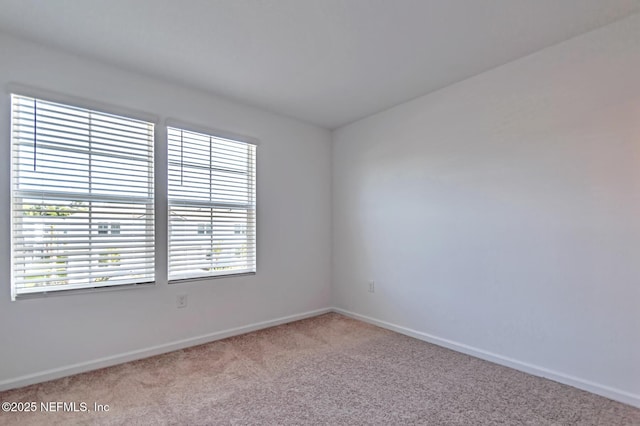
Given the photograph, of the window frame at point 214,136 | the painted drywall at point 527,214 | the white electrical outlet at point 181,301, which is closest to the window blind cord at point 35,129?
the window frame at point 214,136

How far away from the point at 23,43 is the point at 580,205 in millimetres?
4047

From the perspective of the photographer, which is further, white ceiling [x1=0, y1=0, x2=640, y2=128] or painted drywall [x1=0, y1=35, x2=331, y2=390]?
painted drywall [x1=0, y1=35, x2=331, y2=390]

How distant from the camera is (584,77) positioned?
7.10 ft

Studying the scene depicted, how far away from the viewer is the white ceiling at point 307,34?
1890 millimetres

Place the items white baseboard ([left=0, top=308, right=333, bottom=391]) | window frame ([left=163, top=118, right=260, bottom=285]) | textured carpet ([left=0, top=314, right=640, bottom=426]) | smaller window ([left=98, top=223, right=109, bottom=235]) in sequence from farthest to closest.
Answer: window frame ([left=163, top=118, right=260, bottom=285]) → smaller window ([left=98, top=223, right=109, bottom=235]) → white baseboard ([left=0, top=308, right=333, bottom=391]) → textured carpet ([left=0, top=314, right=640, bottom=426])

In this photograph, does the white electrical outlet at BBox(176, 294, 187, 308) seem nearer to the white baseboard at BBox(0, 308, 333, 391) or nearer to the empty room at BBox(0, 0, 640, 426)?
the empty room at BBox(0, 0, 640, 426)

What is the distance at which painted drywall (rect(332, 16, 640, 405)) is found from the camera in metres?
2.03

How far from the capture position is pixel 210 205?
3.10m

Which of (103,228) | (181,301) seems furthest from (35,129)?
(181,301)

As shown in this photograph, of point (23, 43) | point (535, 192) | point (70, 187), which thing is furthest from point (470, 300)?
point (23, 43)

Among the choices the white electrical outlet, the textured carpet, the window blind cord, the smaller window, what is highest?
the window blind cord

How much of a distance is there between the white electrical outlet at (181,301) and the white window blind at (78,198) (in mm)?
306

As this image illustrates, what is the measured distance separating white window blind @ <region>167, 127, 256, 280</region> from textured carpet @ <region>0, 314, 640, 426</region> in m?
0.82

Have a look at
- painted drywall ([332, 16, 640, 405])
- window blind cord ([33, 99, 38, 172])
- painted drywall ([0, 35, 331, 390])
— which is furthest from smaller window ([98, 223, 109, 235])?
painted drywall ([332, 16, 640, 405])
